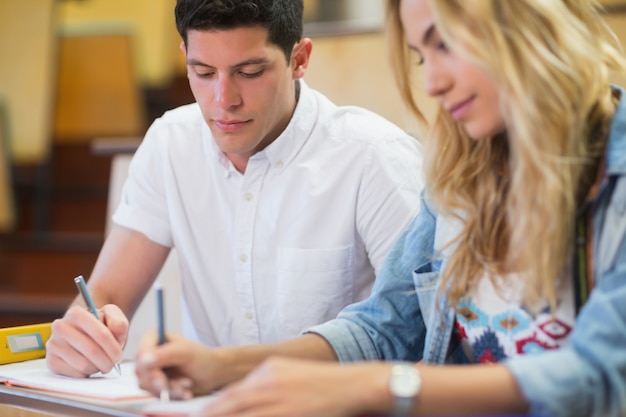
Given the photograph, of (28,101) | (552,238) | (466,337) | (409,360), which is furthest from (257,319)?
(28,101)

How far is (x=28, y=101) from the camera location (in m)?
4.05

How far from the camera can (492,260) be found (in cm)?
127

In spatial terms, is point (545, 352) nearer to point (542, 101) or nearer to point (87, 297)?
point (542, 101)

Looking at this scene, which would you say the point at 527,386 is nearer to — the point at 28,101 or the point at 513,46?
the point at 513,46

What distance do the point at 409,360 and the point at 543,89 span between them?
527mm

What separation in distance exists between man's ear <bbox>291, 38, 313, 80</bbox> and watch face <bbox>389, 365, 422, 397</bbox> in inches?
37.6

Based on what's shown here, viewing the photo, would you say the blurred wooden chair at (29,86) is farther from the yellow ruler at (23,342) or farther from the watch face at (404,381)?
the watch face at (404,381)

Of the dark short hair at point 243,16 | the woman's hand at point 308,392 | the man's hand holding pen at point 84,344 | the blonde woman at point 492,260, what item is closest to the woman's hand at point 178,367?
the blonde woman at point 492,260

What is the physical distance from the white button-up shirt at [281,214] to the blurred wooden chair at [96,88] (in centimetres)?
224

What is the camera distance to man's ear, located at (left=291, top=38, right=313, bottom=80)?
6.07 feet

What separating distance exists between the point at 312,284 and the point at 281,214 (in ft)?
0.49

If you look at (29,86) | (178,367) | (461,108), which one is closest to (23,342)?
(178,367)

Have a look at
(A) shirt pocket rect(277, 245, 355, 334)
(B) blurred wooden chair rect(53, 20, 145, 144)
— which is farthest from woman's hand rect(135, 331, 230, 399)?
(B) blurred wooden chair rect(53, 20, 145, 144)

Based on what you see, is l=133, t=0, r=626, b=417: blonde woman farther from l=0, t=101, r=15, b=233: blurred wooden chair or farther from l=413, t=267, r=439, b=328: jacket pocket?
l=0, t=101, r=15, b=233: blurred wooden chair
